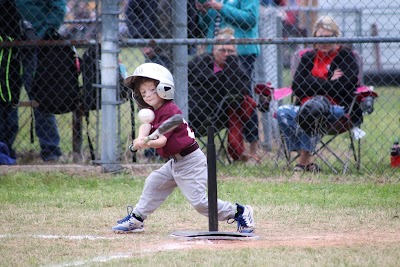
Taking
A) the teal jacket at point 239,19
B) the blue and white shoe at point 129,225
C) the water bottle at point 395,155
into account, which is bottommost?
the blue and white shoe at point 129,225

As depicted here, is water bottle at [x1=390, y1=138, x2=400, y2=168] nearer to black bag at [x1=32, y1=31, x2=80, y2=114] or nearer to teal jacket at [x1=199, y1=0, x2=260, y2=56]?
teal jacket at [x1=199, y1=0, x2=260, y2=56]

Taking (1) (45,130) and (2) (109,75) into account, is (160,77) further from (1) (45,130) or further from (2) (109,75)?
(1) (45,130)

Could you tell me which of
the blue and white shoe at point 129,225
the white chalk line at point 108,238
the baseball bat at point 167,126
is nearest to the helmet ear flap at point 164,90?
the baseball bat at point 167,126

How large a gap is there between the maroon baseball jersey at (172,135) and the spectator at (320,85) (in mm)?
3230

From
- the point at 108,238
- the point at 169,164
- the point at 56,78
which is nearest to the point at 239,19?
the point at 56,78

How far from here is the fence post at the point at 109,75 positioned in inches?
374

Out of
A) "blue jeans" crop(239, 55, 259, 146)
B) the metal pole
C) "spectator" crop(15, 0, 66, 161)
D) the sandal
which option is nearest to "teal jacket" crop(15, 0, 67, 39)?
"spectator" crop(15, 0, 66, 161)

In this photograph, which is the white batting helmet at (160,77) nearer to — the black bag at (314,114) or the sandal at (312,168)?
the black bag at (314,114)

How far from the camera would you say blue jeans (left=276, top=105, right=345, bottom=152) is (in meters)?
9.74

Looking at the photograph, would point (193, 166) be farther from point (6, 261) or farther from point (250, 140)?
point (250, 140)

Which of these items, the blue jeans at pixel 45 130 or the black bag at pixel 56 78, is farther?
the blue jeans at pixel 45 130

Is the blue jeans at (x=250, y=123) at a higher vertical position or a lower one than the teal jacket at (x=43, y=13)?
lower

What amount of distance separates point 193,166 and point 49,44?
353cm

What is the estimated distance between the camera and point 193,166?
21.7 ft
